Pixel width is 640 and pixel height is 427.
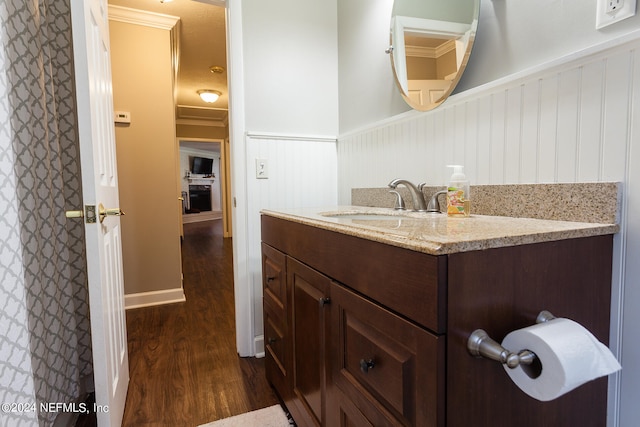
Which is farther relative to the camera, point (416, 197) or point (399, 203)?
point (399, 203)

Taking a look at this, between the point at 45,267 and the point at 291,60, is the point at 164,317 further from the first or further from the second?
the point at 291,60

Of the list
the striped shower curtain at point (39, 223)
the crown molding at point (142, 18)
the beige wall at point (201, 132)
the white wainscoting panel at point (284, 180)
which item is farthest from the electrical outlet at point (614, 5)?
the beige wall at point (201, 132)

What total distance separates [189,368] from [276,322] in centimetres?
74

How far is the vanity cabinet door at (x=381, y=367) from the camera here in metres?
0.57

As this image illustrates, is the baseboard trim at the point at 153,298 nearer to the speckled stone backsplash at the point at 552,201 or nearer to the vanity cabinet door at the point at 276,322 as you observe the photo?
the vanity cabinet door at the point at 276,322

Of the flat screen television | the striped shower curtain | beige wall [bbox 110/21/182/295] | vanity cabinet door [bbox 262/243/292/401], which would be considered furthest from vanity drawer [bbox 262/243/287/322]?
the flat screen television

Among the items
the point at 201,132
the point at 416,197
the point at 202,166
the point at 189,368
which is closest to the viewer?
the point at 416,197

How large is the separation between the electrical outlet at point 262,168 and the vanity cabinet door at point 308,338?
81 cm

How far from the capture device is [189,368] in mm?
1816

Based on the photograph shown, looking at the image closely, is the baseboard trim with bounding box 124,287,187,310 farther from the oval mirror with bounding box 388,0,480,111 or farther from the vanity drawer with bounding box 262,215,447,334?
the oval mirror with bounding box 388,0,480,111

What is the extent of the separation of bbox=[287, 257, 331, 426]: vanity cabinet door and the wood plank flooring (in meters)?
0.45

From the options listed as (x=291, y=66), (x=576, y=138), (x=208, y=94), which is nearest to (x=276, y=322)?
(x=576, y=138)

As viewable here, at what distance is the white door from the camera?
1.09 metres

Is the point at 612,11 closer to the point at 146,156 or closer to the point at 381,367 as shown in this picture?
the point at 381,367
